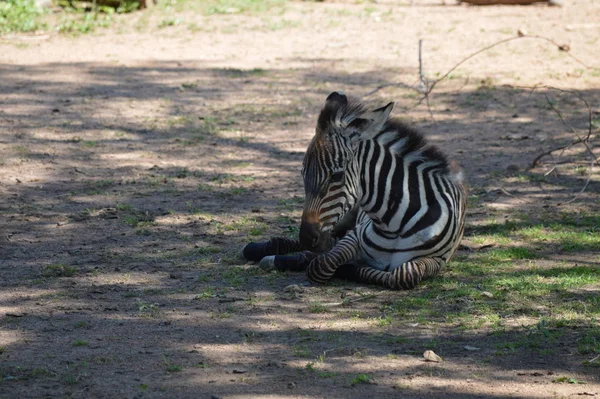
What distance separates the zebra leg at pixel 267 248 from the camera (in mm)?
6918

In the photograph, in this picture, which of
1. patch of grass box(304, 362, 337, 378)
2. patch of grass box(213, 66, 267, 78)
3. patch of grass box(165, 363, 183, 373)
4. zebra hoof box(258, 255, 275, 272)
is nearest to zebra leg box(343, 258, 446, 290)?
zebra hoof box(258, 255, 275, 272)

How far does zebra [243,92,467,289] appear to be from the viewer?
6234 millimetres

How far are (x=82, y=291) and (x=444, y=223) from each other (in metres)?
2.75

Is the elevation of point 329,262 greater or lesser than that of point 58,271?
greater

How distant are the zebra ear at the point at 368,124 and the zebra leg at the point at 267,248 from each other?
1.11m

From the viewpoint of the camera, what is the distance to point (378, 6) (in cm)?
1786

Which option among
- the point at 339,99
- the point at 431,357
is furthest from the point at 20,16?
the point at 431,357

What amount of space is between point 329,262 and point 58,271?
2.13 metres

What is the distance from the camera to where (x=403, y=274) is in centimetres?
629

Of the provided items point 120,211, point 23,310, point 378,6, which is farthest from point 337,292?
point 378,6

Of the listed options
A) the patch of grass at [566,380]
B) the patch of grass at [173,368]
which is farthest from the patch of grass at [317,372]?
the patch of grass at [566,380]

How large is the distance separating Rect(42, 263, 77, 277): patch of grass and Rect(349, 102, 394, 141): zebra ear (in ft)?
8.01

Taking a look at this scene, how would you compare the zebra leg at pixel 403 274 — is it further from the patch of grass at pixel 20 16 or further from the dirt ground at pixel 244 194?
the patch of grass at pixel 20 16

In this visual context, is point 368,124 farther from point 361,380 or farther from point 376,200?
point 361,380
